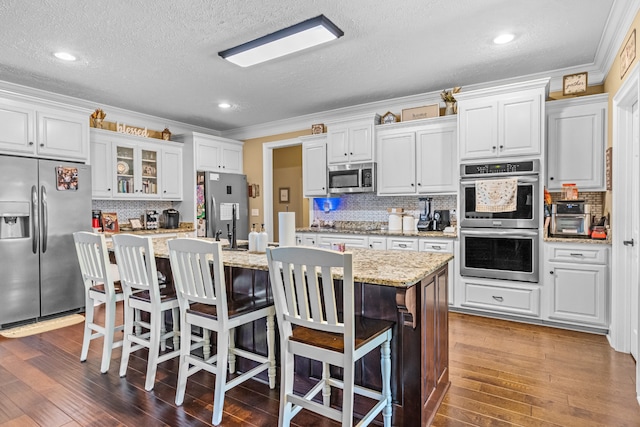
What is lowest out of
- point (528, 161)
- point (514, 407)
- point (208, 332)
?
point (514, 407)

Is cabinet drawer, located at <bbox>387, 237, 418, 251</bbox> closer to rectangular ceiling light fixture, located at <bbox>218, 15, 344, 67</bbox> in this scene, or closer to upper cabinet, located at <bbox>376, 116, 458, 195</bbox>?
upper cabinet, located at <bbox>376, 116, 458, 195</bbox>

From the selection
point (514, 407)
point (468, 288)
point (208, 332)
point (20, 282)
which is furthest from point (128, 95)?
point (514, 407)

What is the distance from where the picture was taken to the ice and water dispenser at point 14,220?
3621 millimetres

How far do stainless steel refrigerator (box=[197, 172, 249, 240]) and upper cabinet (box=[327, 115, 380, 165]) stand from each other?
1.86 m

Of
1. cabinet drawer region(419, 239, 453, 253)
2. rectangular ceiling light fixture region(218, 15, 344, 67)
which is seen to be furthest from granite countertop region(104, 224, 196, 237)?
cabinet drawer region(419, 239, 453, 253)

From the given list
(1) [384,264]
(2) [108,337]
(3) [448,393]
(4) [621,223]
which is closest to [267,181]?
(2) [108,337]

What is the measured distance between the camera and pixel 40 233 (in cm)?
384

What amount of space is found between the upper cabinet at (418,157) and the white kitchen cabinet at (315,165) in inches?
33.7

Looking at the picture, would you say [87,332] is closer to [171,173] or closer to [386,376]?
[386,376]

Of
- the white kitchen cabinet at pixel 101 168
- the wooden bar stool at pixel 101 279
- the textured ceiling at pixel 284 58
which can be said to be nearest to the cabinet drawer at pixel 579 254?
the textured ceiling at pixel 284 58

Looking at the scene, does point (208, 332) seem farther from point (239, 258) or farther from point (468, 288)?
point (468, 288)

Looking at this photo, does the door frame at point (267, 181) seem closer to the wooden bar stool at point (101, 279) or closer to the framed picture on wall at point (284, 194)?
the framed picture on wall at point (284, 194)

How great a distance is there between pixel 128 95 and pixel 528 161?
460 cm

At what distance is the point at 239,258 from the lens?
2.38 metres
